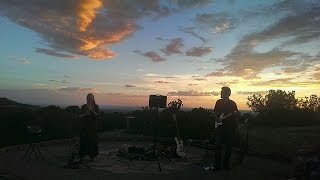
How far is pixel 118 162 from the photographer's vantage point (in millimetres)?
11180

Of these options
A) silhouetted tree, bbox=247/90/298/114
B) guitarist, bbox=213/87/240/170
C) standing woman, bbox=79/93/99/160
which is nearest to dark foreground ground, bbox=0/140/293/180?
standing woman, bbox=79/93/99/160

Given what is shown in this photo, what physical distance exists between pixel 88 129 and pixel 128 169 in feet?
6.57

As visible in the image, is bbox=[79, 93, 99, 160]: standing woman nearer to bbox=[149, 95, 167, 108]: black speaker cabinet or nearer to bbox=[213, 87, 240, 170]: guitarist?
bbox=[149, 95, 167, 108]: black speaker cabinet

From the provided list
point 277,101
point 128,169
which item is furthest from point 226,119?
point 277,101

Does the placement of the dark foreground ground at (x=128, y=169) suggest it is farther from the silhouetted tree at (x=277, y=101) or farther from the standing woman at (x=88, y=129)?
the silhouetted tree at (x=277, y=101)

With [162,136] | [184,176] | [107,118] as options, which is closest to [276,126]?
[162,136]

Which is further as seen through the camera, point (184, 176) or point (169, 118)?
point (169, 118)

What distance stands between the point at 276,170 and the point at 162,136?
8057 mm

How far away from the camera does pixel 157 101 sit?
11.2m

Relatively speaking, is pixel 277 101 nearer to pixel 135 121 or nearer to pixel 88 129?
pixel 135 121

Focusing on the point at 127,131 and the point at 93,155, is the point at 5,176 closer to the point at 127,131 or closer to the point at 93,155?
the point at 93,155

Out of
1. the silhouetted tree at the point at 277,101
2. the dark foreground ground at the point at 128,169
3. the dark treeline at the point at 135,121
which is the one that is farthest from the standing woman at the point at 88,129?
the silhouetted tree at the point at 277,101

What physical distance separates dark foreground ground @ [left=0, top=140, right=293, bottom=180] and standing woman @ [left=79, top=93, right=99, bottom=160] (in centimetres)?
33

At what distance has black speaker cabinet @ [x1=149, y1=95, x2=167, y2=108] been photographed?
11.2 meters
